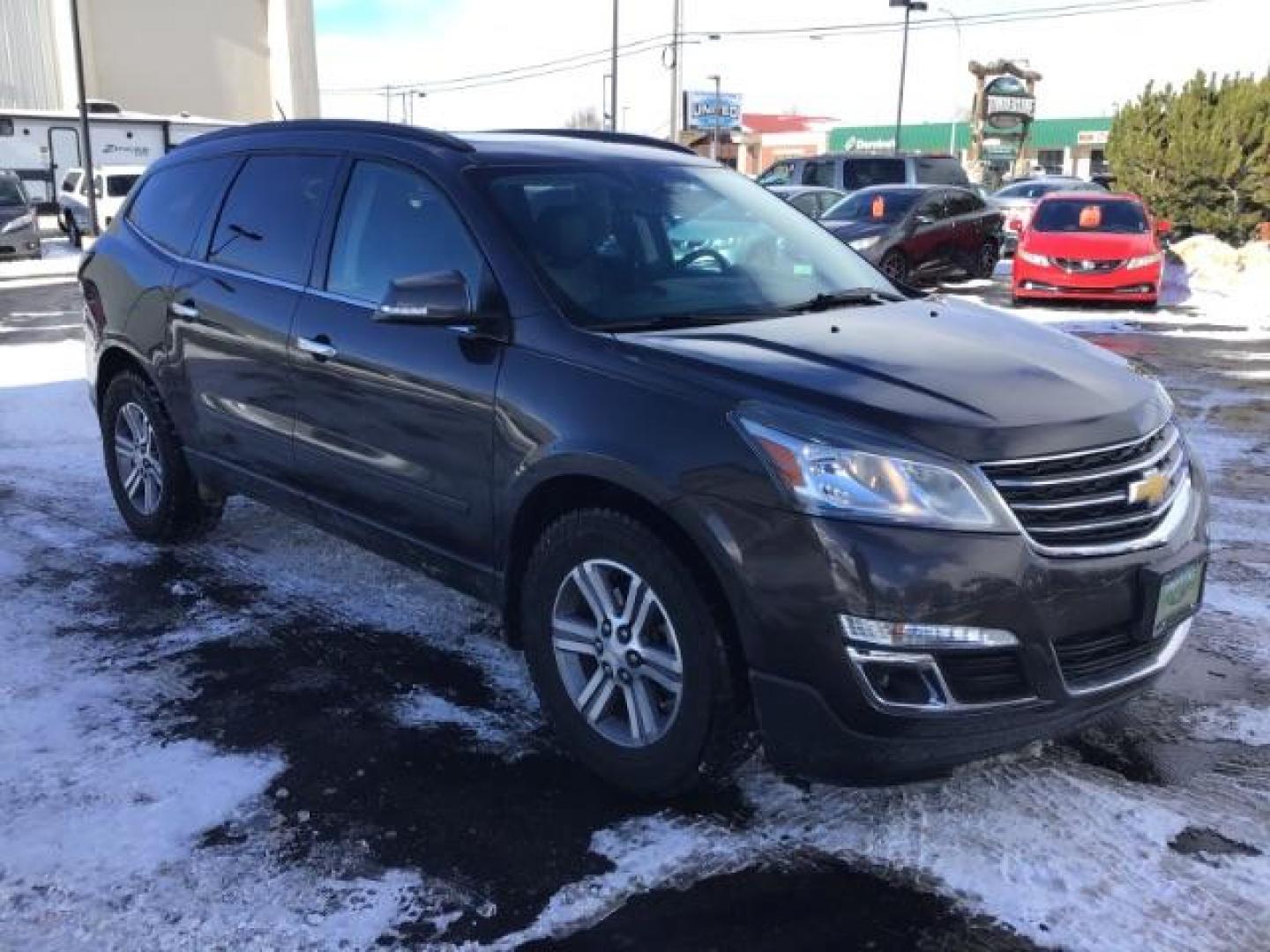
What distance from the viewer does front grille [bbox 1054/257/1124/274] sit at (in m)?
→ 14.1

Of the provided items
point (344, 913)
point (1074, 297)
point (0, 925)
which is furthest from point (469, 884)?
point (1074, 297)

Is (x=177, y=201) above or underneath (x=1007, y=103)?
underneath

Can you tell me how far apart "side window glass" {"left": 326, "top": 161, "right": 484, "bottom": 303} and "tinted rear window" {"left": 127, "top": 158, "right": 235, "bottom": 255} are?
1.08 m

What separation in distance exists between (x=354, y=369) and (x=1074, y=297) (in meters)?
12.3

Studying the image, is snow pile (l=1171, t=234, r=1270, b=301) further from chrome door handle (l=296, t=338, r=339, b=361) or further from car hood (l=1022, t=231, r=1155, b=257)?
chrome door handle (l=296, t=338, r=339, b=361)

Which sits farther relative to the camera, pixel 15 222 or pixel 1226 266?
pixel 15 222

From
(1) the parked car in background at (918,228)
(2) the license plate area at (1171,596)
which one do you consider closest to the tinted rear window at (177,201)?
(2) the license plate area at (1171,596)

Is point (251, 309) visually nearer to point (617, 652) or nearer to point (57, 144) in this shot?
point (617, 652)

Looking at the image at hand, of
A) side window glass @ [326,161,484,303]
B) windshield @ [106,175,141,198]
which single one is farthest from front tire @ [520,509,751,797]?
windshield @ [106,175,141,198]

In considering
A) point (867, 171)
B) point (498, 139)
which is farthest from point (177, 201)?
point (867, 171)

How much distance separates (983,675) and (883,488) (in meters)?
0.49

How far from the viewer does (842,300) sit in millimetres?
3898

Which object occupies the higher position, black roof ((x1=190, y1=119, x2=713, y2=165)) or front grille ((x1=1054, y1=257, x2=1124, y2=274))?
black roof ((x1=190, y1=119, x2=713, y2=165))

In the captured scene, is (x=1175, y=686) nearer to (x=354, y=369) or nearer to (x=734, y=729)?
(x=734, y=729)
